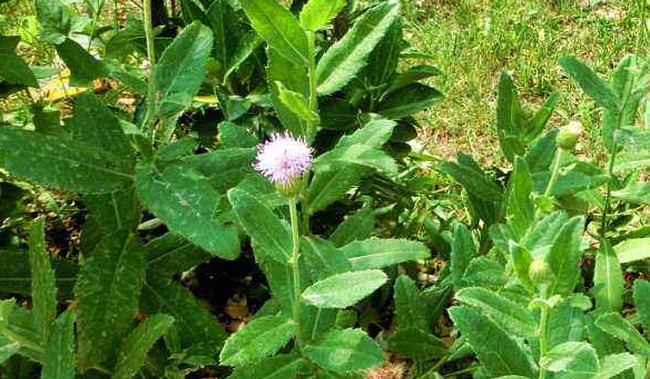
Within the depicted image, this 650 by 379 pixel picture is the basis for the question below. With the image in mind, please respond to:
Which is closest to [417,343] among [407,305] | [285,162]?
[407,305]

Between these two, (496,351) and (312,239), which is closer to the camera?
(496,351)

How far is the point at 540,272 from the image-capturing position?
128cm

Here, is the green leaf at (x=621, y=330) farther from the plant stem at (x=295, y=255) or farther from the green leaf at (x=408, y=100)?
the green leaf at (x=408, y=100)

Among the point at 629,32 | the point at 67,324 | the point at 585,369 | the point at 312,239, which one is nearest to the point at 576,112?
the point at 629,32

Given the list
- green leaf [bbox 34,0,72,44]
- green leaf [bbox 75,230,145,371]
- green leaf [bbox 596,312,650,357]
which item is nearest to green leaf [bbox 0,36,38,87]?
green leaf [bbox 34,0,72,44]

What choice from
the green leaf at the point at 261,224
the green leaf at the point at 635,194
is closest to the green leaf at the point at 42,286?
the green leaf at the point at 261,224

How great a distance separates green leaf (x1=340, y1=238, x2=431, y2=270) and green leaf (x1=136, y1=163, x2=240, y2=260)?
33cm

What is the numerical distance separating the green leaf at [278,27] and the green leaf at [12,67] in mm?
567

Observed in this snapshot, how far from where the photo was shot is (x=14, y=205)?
6.89 feet

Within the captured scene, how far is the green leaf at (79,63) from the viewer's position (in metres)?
1.90

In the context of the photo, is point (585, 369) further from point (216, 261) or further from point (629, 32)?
point (629, 32)

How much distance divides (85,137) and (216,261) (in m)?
0.71

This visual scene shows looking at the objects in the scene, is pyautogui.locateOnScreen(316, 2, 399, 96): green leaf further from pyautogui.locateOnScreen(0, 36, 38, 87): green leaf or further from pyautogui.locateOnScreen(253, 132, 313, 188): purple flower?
pyautogui.locateOnScreen(0, 36, 38, 87): green leaf

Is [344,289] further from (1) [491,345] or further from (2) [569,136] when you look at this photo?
(2) [569,136]
